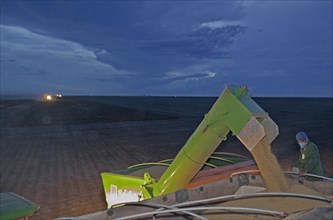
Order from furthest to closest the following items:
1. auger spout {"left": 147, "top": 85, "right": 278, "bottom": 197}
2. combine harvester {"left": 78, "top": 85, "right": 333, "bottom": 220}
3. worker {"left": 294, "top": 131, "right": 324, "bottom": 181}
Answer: worker {"left": 294, "top": 131, "right": 324, "bottom": 181} → auger spout {"left": 147, "top": 85, "right": 278, "bottom": 197} → combine harvester {"left": 78, "top": 85, "right": 333, "bottom": 220}

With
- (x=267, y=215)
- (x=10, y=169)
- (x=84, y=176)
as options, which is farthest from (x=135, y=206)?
(x=10, y=169)

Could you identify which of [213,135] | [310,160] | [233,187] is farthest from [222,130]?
[310,160]

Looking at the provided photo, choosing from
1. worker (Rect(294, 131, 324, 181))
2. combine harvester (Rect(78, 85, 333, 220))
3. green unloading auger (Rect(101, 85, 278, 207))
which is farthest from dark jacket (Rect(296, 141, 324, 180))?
green unloading auger (Rect(101, 85, 278, 207))

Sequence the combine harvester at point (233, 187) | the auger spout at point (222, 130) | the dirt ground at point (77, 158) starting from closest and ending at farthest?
the combine harvester at point (233, 187)
the auger spout at point (222, 130)
the dirt ground at point (77, 158)

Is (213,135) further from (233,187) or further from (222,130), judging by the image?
(233,187)

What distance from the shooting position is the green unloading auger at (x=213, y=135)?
3117mm

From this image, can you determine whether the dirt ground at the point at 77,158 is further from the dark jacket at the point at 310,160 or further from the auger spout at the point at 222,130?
the dark jacket at the point at 310,160

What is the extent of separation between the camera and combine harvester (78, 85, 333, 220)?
264 centimetres

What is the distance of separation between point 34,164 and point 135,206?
10821mm

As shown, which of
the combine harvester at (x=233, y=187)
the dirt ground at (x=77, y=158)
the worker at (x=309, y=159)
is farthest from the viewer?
the dirt ground at (x=77, y=158)

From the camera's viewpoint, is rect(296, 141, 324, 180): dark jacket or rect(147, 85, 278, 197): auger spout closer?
rect(147, 85, 278, 197): auger spout

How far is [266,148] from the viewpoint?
10.1 ft

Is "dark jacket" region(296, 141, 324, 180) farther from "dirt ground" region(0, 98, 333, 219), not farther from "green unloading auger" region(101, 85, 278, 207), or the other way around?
"dirt ground" region(0, 98, 333, 219)

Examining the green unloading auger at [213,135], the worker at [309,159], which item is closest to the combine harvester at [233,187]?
the green unloading auger at [213,135]
